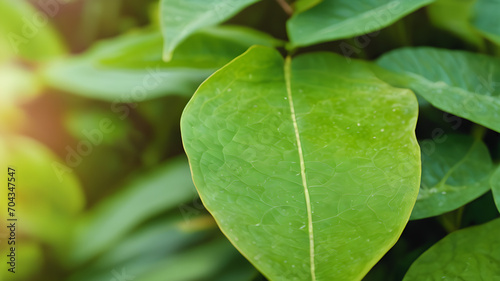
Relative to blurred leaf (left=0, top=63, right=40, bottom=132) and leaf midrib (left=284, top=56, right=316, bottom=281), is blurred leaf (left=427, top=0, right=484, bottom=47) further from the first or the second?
blurred leaf (left=0, top=63, right=40, bottom=132)

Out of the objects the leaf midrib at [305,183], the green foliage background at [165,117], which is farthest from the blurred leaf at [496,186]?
the leaf midrib at [305,183]

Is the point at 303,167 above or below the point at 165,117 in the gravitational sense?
above

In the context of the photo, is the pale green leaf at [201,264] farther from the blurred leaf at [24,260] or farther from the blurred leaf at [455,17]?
the blurred leaf at [455,17]

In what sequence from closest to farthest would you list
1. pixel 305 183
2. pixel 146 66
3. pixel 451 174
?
pixel 305 183, pixel 451 174, pixel 146 66

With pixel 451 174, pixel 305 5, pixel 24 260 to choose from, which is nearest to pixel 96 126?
pixel 24 260

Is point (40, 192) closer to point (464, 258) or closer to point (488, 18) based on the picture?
point (464, 258)

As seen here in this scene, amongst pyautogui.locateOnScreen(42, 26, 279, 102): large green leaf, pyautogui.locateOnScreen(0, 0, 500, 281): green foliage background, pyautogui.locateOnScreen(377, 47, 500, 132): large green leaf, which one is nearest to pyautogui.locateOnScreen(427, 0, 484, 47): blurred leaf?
pyautogui.locateOnScreen(0, 0, 500, 281): green foliage background
